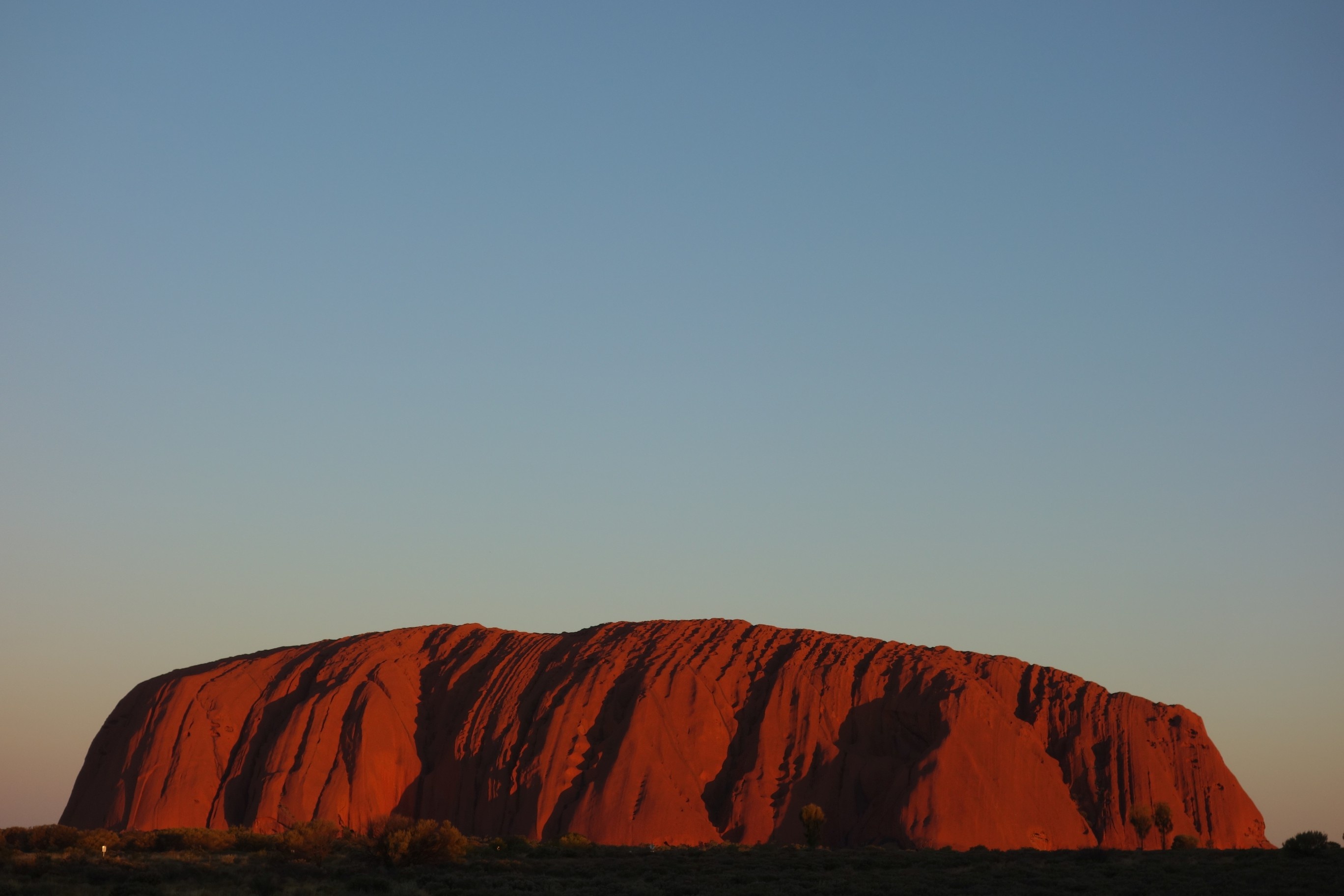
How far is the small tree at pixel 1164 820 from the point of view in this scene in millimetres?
54562

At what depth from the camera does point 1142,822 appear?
55094 mm

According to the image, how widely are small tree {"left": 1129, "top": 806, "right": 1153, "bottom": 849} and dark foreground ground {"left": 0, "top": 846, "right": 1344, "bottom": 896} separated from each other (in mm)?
13904

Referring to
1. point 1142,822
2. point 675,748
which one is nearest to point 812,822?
point 675,748

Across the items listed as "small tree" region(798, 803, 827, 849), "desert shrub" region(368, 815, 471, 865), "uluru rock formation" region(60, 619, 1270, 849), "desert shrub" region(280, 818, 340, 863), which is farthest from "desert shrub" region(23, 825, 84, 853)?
"small tree" region(798, 803, 827, 849)

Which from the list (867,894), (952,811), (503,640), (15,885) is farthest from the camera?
(503,640)

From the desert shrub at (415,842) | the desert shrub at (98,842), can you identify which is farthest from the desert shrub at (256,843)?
the desert shrub at (98,842)

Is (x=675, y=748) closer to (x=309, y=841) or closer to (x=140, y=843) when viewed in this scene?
(x=309, y=841)

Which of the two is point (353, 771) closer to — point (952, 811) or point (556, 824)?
point (556, 824)

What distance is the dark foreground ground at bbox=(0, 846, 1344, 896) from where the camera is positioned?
31.0 meters

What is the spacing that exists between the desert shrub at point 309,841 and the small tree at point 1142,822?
35.6m

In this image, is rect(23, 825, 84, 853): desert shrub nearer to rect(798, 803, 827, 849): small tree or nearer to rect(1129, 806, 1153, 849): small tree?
rect(798, 803, 827, 849): small tree

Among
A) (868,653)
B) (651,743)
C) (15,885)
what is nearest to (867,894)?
(15,885)

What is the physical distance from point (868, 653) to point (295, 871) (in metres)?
36.9

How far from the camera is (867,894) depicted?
31.6 m
